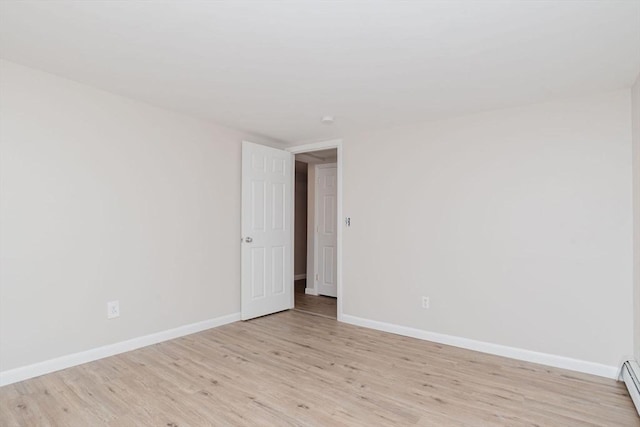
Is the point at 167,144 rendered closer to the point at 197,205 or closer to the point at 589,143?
the point at 197,205

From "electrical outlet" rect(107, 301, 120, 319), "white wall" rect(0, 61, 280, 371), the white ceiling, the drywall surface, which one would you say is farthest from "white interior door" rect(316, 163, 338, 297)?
"electrical outlet" rect(107, 301, 120, 319)

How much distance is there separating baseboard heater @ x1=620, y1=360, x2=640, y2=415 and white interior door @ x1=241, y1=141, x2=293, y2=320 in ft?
10.8

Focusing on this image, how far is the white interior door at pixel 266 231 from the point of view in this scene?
156 inches

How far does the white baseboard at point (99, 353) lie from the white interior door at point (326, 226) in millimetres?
2004

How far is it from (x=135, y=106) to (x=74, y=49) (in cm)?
91

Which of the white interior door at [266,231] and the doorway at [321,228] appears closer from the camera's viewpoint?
the white interior door at [266,231]

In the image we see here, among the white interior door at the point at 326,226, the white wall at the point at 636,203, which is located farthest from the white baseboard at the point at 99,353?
the white wall at the point at 636,203

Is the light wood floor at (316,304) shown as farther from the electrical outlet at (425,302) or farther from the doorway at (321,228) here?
the electrical outlet at (425,302)

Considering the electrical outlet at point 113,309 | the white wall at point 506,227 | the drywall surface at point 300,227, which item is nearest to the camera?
the white wall at point 506,227

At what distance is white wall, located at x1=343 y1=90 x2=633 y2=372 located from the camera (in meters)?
2.65

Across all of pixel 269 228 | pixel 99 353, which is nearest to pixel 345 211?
pixel 269 228

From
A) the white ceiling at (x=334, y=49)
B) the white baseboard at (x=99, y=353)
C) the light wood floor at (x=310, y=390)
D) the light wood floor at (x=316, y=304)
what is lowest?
the light wood floor at (x=316, y=304)

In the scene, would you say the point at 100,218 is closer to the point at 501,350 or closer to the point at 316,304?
the point at 316,304

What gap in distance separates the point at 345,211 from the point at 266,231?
1.00 metres
